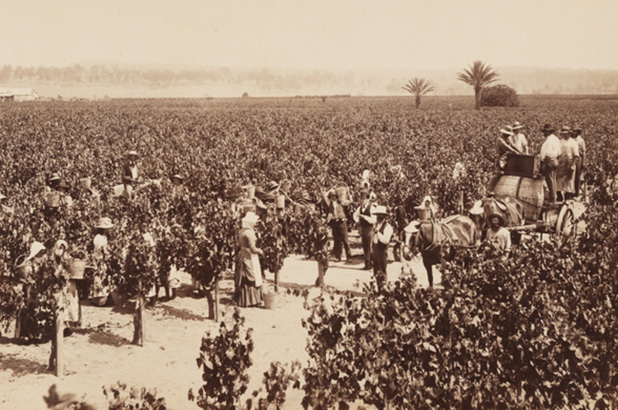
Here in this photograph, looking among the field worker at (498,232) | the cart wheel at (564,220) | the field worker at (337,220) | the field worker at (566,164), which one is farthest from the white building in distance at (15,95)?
the field worker at (498,232)

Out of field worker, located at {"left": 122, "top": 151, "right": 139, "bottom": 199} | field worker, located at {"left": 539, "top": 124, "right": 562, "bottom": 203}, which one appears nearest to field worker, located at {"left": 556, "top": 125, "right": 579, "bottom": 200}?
field worker, located at {"left": 539, "top": 124, "right": 562, "bottom": 203}

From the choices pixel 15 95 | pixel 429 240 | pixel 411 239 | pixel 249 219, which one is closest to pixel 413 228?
pixel 411 239

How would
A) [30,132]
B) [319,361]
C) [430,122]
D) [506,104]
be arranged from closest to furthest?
[319,361], [30,132], [430,122], [506,104]

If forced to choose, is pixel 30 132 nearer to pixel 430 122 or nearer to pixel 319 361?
pixel 430 122

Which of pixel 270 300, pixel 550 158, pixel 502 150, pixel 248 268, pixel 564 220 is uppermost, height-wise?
pixel 502 150

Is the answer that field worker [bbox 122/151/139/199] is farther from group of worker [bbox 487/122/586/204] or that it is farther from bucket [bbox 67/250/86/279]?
group of worker [bbox 487/122/586/204]

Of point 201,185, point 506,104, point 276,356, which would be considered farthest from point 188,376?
point 506,104

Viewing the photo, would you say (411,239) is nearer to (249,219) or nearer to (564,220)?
(249,219)

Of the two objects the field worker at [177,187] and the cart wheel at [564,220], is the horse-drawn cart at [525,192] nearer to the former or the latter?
the cart wheel at [564,220]
